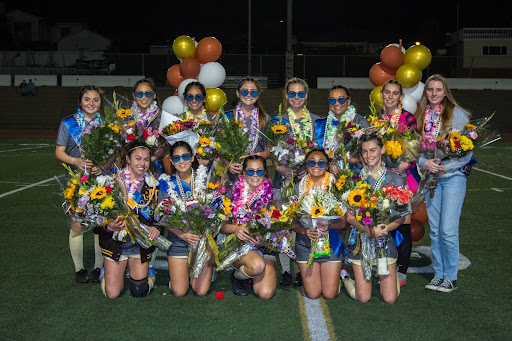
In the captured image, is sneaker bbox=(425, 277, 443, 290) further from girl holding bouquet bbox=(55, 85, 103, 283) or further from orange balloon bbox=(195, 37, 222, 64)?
orange balloon bbox=(195, 37, 222, 64)

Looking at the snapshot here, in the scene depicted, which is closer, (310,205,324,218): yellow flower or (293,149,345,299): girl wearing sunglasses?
(310,205,324,218): yellow flower

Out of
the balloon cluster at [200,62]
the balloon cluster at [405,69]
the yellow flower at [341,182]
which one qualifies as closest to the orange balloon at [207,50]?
the balloon cluster at [200,62]

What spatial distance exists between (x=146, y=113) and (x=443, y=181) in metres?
3.03

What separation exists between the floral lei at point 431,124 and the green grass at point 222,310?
519 mm

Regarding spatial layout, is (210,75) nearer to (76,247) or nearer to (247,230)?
(76,247)

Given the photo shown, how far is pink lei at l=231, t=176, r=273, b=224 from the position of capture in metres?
5.71

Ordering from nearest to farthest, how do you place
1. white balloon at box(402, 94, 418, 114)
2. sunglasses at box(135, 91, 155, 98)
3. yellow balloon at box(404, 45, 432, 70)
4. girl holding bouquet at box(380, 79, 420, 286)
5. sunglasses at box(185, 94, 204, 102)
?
girl holding bouquet at box(380, 79, 420, 286)
sunglasses at box(185, 94, 204, 102)
sunglasses at box(135, 91, 155, 98)
white balloon at box(402, 94, 418, 114)
yellow balloon at box(404, 45, 432, 70)

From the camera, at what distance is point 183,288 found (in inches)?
228

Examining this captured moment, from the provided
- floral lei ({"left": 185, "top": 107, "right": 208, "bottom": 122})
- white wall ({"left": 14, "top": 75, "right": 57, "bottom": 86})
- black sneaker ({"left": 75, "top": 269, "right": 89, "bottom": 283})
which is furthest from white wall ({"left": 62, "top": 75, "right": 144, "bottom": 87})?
black sneaker ({"left": 75, "top": 269, "right": 89, "bottom": 283})

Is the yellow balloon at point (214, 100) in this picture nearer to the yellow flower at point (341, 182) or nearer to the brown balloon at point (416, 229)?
the brown balloon at point (416, 229)

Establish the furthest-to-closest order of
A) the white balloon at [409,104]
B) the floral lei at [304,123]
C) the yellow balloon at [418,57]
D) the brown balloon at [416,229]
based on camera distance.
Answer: the yellow balloon at [418,57], the white balloon at [409,104], the brown balloon at [416,229], the floral lei at [304,123]

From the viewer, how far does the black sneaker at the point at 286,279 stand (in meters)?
6.14

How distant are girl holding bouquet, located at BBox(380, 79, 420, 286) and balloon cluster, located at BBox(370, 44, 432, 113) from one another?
→ 1.66 m

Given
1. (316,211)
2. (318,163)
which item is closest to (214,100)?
(318,163)
